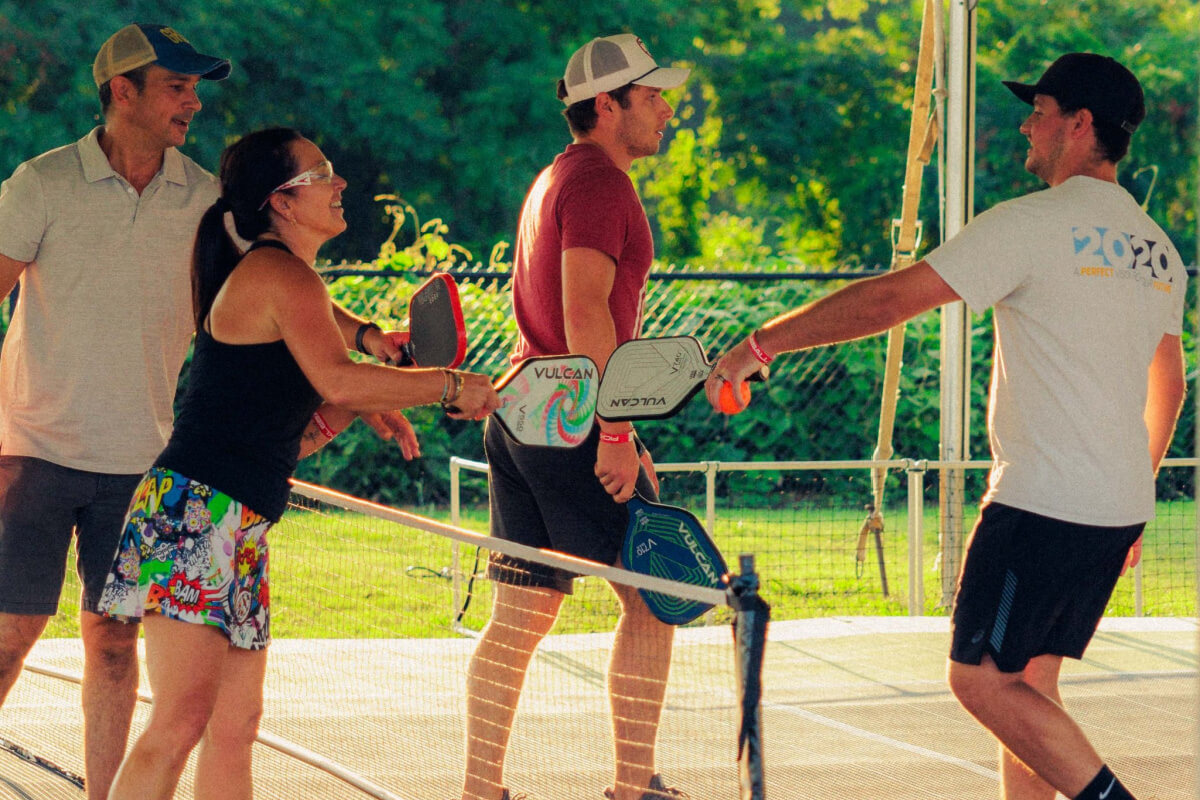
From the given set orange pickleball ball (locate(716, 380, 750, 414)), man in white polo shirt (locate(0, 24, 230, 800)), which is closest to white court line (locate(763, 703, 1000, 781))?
orange pickleball ball (locate(716, 380, 750, 414))

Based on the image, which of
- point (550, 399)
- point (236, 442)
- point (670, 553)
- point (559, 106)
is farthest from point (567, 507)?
point (559, 106)

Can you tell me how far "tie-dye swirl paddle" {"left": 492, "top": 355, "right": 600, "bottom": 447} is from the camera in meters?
3.34

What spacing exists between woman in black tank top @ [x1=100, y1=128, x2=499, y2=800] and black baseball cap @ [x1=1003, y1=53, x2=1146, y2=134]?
1.49 meters

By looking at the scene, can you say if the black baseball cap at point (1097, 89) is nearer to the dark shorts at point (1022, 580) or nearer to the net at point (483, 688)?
the dark shorts at point (1022, 580)

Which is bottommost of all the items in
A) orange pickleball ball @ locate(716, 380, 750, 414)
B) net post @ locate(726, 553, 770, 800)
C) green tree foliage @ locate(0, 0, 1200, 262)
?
net post @ locate(726, 553, 770, 800)

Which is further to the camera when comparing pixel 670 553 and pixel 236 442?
pixel 670 553

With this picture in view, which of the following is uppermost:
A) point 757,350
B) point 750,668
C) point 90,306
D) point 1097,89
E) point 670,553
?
point 1097,89

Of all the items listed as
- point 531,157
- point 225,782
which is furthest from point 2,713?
point 531,157

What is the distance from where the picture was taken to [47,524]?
3920 millimetres

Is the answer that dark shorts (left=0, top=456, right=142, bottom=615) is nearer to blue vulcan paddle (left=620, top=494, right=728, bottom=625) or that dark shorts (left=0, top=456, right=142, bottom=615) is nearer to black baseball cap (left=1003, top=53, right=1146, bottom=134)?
blue vulcan paddle (left=620, top=494, right=728, bottom=625)

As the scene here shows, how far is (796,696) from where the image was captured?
19.5ft

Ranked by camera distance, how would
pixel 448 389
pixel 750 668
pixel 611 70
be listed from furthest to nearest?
1. pixel 611 70
2. pixel 448 389
3. pixel 750 668

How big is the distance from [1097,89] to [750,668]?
5.44ft

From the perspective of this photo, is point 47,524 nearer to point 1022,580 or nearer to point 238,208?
point 238,208
